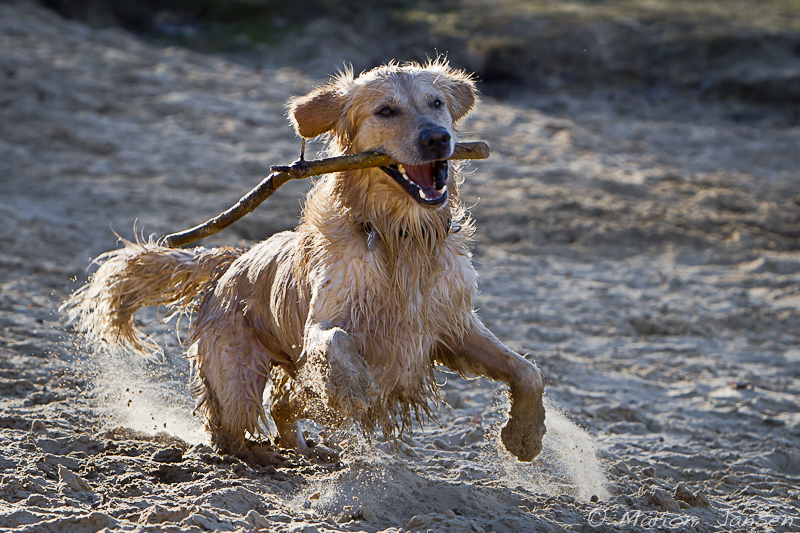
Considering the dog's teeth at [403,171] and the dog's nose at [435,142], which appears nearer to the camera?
the dog's nose at [435,142]

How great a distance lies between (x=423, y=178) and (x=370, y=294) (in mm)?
658

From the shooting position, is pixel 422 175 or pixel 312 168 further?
pixel 422 175

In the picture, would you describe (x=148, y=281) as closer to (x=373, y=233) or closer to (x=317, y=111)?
(x=317, y=111)

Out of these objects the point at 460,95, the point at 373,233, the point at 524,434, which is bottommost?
the point at 524,434

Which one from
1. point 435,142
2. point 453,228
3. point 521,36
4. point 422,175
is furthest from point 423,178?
point 521,36

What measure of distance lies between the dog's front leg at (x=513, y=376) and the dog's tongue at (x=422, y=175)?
80 cm

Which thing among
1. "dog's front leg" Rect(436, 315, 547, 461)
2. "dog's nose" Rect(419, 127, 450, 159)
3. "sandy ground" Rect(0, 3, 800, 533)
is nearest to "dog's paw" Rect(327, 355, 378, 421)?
"sandy ground" Rect(0, 3, 800, 533)

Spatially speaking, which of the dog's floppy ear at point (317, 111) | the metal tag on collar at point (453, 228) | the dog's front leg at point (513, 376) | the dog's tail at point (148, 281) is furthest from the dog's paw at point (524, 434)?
the dog's tail at point (148, 281)

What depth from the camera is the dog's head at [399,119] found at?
4332 mm

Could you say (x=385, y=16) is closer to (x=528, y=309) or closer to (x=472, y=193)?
(x=472, y=193)

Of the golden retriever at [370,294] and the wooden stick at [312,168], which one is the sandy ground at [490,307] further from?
the wooden stick at [312,168]

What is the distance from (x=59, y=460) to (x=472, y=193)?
6.71m

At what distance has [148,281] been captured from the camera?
5.39 metres

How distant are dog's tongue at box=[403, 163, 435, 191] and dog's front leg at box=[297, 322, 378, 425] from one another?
0.86 meters
